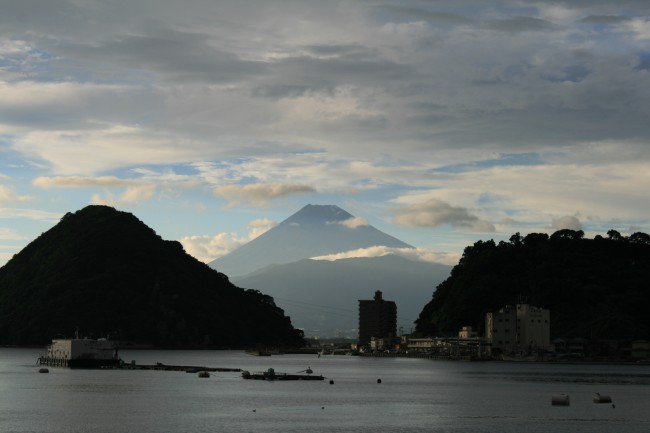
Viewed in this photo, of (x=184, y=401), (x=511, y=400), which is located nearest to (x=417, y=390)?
(x=511, y=400)

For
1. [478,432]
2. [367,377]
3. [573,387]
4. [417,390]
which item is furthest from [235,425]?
[367,377]

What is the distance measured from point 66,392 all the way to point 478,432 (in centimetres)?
6662

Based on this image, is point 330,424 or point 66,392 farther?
point 66,392

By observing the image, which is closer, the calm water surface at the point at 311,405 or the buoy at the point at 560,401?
the calm water surface at the point at 311,405

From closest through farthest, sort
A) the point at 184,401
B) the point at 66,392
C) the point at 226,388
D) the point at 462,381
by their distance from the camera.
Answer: the point at 184,401 < the point at 66,392 < the point at 226,388 < the point at 462,381

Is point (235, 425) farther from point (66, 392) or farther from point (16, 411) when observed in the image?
point (66, 392)

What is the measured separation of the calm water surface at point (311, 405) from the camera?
9781 centimetres

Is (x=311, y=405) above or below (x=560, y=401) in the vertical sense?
below

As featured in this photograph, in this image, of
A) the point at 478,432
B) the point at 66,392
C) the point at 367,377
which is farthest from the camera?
the point at 367,377

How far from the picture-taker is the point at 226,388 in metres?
150

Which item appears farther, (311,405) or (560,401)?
(560,401)

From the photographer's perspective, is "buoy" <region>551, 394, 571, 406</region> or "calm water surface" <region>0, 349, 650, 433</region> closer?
"calm water surface" <region>0, 349, 650, 433</region>

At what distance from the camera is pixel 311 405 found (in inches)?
4749

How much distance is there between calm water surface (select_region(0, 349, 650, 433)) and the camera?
321 feet
